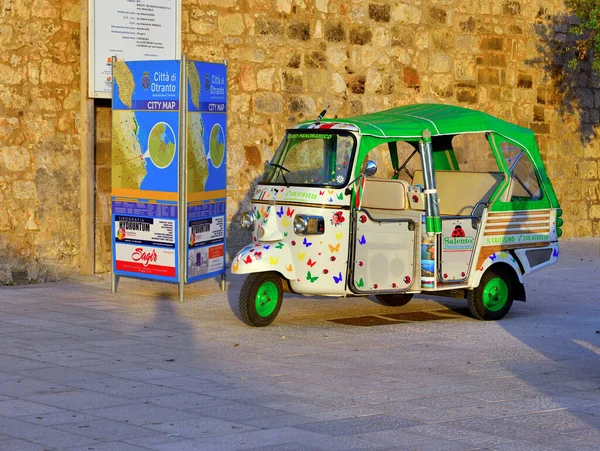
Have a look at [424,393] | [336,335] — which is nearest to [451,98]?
[336,335]

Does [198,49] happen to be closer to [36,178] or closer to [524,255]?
[36,178]

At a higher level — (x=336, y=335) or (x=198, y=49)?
(x=198, y=49)

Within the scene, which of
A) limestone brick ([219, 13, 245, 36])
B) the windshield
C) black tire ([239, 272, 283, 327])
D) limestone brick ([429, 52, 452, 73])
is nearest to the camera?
black tire ([239, 272, 283, 327])

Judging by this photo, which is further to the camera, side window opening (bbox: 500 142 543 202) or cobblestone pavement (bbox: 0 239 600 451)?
side window opening (bbox: 500 142 543 202)

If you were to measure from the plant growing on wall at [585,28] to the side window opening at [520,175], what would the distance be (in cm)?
680

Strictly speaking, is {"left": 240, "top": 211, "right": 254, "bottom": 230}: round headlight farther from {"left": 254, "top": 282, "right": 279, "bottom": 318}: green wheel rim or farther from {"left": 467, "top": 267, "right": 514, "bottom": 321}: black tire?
{"left": 467, "top": 267, "right": 514, "bottom": 321}: black tire

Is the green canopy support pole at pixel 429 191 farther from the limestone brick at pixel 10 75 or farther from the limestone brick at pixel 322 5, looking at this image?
the limestone brick at pixel 322 5

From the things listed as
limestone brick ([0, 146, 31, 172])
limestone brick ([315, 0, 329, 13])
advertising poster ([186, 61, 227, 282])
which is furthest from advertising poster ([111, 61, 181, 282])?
limestone brick ([315, 0, 329, 13])

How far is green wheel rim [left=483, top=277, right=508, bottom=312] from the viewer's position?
10555mm

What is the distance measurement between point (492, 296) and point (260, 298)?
7.36ft

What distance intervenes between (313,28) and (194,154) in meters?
4.59

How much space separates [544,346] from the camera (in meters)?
Result: 9.07

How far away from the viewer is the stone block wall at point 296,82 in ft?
41.3

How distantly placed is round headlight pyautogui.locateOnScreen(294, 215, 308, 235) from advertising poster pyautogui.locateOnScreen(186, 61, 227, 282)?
1.68 m
